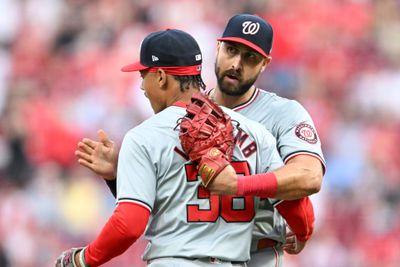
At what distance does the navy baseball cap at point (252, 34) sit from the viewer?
549cm

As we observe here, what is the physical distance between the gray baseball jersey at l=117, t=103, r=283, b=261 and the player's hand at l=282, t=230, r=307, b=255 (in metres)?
0.85

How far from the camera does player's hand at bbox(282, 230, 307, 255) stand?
5743 millimetres

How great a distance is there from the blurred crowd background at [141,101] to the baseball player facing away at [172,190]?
20.3 ft

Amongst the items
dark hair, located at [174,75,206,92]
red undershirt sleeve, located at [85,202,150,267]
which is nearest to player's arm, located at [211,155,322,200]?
red undershirt sleeve, located at [85,202,150,267]

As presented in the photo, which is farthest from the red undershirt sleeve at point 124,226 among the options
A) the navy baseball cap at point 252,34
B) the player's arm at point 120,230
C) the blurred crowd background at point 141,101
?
the blurred crowd background at point 141,101

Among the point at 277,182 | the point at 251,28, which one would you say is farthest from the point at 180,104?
the point at 251,28

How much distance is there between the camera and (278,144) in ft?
17.5

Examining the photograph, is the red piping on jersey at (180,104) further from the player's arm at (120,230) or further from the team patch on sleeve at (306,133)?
the team patch on sleeve at (306,133)

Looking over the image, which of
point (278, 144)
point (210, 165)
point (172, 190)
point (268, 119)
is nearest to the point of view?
point (210, 165)

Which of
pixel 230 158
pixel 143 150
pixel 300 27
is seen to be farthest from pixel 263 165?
pixel 300 27

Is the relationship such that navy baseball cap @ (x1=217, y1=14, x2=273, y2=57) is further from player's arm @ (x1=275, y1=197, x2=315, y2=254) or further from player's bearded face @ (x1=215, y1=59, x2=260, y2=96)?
player's arm @ (x1=275, y1=197, x2=315, y2=254)

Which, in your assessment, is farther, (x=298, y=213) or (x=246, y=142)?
(x=298, y=213)

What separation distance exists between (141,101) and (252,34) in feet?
23.2

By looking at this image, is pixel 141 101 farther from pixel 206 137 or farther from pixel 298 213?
pixel 206 137
